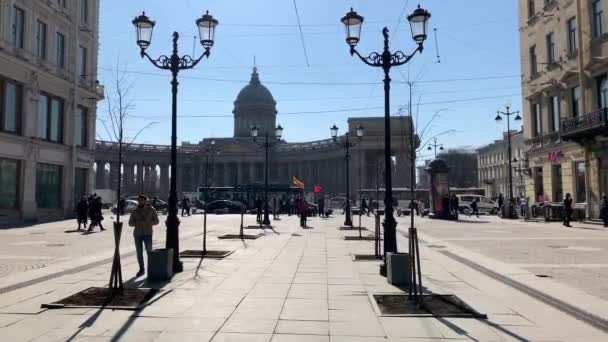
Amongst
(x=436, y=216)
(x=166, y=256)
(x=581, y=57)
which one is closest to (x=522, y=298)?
(x=166, y=256)

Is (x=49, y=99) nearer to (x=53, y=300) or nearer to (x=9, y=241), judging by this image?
(x=9, y=241)

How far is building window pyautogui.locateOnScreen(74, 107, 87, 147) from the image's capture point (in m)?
43.0

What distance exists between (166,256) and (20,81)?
98.0 feet

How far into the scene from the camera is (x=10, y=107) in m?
34.4

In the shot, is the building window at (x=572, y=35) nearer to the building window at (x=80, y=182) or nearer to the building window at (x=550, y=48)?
the building window at (x=550, y=48)

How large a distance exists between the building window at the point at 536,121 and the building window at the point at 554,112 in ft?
6.09

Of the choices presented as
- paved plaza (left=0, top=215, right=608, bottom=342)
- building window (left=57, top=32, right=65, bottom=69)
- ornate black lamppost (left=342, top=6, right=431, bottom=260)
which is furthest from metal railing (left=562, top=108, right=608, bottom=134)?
building window (left=57, top=32, right=65, bottom=69)

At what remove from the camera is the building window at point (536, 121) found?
3924 cm

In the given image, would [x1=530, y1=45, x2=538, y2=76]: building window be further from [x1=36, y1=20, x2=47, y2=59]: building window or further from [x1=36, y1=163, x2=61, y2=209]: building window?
[x1=36, y1=163, x2=61, y2=209]: building window

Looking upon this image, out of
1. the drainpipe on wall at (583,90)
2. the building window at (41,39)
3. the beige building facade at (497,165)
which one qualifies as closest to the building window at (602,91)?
the drainpipe on wall at (583,90)

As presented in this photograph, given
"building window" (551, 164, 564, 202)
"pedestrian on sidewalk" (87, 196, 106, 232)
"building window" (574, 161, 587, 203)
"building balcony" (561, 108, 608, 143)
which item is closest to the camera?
"pedestrian on sidewalk" (87, 196, 106, 232)

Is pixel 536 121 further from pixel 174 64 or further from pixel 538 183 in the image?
pixel 174 64

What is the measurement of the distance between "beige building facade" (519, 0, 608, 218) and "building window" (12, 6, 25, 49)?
120 ft

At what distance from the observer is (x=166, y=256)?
11.4 m
